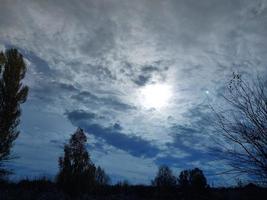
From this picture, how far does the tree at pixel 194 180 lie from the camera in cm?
3294

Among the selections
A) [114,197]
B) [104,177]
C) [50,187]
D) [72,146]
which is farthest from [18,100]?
[104,177]

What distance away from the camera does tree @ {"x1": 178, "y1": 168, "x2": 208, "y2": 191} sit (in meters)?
32.9

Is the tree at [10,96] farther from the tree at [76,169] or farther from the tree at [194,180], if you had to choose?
the tree at [194,180]

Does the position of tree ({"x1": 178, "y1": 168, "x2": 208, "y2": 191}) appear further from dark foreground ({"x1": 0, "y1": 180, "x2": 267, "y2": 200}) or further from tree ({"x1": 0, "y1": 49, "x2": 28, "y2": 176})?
tree ({"x1": 0, "y1": 49, "x2": 28, "y2": 176})

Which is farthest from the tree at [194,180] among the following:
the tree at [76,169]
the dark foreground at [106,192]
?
the tree at [76,169]

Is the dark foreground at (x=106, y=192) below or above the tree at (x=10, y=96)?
below

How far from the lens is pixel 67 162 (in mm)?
20078

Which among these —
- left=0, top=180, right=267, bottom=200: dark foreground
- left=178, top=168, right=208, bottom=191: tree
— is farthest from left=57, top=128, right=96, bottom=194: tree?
left=178, top=168, right=208, bottom=191: tree

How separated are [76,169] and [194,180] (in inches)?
791

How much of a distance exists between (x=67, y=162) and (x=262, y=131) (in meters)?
17.4

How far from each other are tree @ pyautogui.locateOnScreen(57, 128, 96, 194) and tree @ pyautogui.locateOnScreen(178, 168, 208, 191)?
17.5 metres

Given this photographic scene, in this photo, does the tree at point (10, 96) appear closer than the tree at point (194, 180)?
Yes

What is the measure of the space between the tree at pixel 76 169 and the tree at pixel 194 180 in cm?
1746

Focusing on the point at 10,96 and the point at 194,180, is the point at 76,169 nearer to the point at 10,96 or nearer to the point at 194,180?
the point at 10,96
